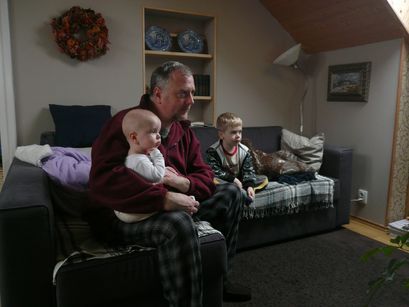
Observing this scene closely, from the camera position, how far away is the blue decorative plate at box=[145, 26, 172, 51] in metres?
3.06

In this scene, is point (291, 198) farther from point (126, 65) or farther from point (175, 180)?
point (126, 65)

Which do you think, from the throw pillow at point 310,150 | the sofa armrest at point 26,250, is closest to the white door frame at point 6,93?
the sofa armrest at point 26,250

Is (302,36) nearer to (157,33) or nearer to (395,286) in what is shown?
(157,33)

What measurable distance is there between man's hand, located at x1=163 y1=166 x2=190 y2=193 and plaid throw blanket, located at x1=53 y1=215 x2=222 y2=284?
21 cm

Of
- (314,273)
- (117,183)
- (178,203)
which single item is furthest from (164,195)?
(314,273)

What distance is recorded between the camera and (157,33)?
3092mm

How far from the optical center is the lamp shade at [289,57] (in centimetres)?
329

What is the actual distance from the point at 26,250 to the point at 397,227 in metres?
2.53

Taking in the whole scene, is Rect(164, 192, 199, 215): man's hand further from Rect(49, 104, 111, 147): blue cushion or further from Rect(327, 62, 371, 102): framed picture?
Rect(327, 62, 371, 102): framed picture

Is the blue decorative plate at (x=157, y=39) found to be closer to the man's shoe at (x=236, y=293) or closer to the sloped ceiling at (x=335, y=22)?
the sloped ceiling at (x=335, y=22)

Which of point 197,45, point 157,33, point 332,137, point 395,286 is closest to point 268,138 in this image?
point 332,137

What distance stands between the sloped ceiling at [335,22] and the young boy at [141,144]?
7.07 ft

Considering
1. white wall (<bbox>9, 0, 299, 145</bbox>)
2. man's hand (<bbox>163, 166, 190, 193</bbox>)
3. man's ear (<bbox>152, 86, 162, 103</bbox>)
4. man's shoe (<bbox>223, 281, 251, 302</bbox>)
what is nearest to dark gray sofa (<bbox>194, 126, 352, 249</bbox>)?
man's shoe (<bbox>223, 281, 251, 302</bbox>)

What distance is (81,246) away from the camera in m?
1.45
